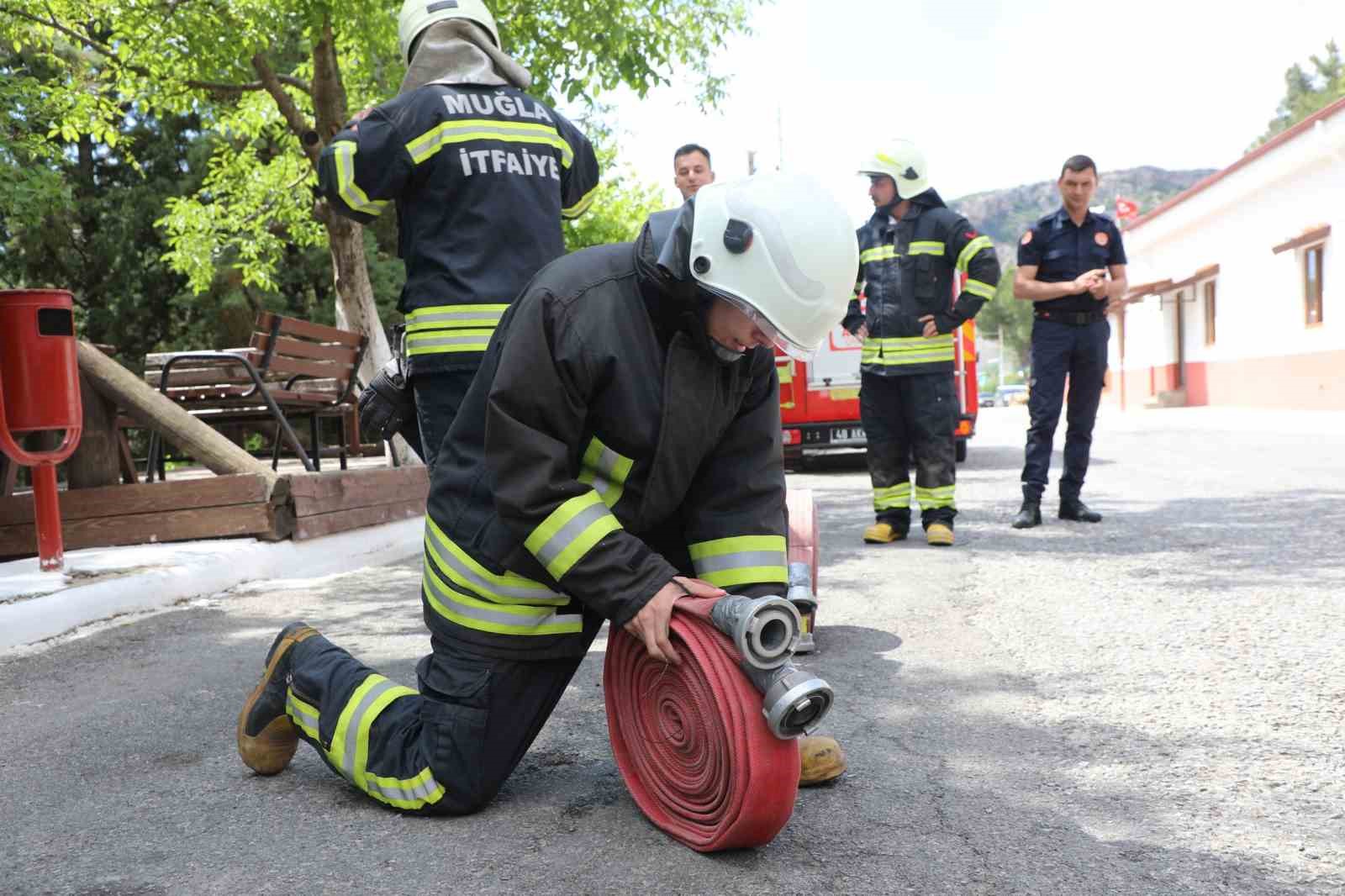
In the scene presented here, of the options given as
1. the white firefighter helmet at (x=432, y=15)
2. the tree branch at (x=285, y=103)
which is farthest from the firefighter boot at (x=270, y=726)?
the tree branch at (x=285, y=103)

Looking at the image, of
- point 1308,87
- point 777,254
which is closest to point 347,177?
point 777,254

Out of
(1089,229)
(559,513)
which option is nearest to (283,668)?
(559,513)

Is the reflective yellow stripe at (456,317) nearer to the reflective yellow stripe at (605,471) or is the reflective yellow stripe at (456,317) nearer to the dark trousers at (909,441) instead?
the reflective yellow stripe at (605,471)

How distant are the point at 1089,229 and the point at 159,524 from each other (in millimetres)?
5566

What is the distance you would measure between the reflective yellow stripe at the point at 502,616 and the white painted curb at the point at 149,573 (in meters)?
2.82

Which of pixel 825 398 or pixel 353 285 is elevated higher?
pixel 353 285

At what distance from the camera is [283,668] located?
2.98 meters

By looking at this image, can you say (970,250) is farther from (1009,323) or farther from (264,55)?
(1009,323)

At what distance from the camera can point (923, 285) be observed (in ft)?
22.5

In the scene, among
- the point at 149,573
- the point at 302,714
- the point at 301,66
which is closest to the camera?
the point at 302,714

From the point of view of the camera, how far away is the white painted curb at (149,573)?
191 inches

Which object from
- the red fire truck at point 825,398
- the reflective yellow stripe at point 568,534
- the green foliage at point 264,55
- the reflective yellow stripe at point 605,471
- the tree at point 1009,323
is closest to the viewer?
the reflective yellow stripe at point 568,534

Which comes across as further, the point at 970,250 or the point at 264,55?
the point at 264,55

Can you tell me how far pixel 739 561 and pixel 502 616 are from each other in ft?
1.75
